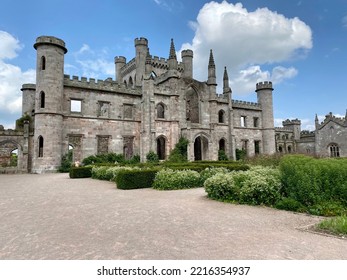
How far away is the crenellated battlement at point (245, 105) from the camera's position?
36.6 meters

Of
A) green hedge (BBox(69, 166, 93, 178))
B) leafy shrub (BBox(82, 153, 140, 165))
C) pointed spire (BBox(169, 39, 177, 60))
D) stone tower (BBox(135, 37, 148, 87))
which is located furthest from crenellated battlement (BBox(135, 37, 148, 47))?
green hedge (BBox(69, 166, 93, 178))

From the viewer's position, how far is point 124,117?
2811 centimetres

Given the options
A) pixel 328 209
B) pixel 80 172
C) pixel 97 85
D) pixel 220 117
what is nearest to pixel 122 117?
pixel 97 85

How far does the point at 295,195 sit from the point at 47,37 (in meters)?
25.9

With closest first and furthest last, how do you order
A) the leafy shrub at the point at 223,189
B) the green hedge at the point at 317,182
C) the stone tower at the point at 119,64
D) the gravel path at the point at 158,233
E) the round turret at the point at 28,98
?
the gravel path at the point at 158,233
the green hedge at the point at 317,182
the leafy shrub at the point at 223,189
the round turret at the point at 28,98
the stone tower at the point at 119,64

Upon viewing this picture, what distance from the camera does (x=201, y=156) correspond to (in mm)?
31781

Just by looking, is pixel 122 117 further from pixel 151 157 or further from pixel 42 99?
pixel 42 99

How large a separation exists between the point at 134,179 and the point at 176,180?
2120 millimetres

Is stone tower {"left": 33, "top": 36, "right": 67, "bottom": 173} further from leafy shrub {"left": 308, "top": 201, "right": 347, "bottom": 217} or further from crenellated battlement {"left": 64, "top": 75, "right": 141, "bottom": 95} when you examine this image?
leafy shrub {"left": 308, "top": 201, "right": 347, "bottom": 217}

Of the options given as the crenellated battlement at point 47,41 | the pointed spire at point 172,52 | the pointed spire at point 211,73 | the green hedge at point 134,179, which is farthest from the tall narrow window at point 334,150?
the crenellated battlement at point 47,41

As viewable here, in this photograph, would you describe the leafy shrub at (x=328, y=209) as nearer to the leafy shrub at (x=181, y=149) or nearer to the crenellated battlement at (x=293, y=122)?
the leafy shrub at (x=181, y=149)

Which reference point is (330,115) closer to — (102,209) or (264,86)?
(264,86)

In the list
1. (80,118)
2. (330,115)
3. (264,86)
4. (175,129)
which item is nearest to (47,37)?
(80,118)

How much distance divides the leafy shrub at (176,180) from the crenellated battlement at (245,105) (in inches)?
1024
